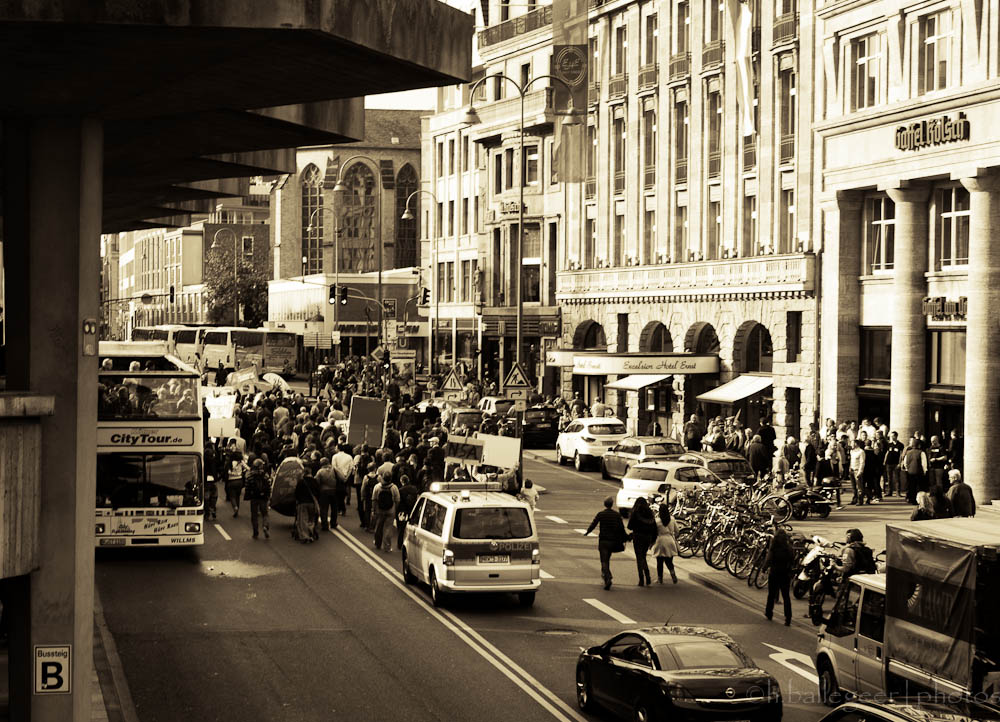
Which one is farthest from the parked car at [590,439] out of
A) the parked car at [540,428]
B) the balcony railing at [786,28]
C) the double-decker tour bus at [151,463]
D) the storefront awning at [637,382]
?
the double-decker tour bus at [151,463]

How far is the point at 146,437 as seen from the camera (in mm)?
27953

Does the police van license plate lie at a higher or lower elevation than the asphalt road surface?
higher

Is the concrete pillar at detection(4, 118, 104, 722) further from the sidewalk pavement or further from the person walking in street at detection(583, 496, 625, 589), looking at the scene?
the person walking in street at detection(583, 496, 625, 589)

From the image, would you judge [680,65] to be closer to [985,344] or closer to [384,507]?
[985,344]

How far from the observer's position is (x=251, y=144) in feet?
62.8

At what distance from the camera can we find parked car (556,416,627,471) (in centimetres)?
4591

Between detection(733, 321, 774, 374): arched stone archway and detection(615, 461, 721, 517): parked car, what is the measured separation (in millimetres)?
17640

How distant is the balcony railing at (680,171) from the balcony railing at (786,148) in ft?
24.5

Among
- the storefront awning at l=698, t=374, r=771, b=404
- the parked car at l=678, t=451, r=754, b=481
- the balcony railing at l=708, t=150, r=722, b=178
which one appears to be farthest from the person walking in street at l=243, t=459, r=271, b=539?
the balcony railing at l=708, t=150, r=722, b=178

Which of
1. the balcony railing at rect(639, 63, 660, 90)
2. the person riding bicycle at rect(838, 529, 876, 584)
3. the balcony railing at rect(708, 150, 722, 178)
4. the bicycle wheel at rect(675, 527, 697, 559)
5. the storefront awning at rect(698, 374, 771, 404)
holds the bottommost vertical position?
the bicycle wheel at rect(675, 527, 697, 559)

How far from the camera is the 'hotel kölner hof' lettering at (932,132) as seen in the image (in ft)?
124

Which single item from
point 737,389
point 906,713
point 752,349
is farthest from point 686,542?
point 752,349

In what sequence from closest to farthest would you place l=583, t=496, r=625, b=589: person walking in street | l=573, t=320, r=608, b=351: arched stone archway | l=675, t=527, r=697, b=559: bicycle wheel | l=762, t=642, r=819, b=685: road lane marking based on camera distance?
l=762, t=642, r=819, b=685: road lane marking → l=583, t=496, r=625, b=589: person walking in street → l=675, t=527, r=697, b=559: bicycle wheel → l=573, t=320, r=608, b=351: arched stone archway

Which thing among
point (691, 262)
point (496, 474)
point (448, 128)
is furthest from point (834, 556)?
point (448, 128)
